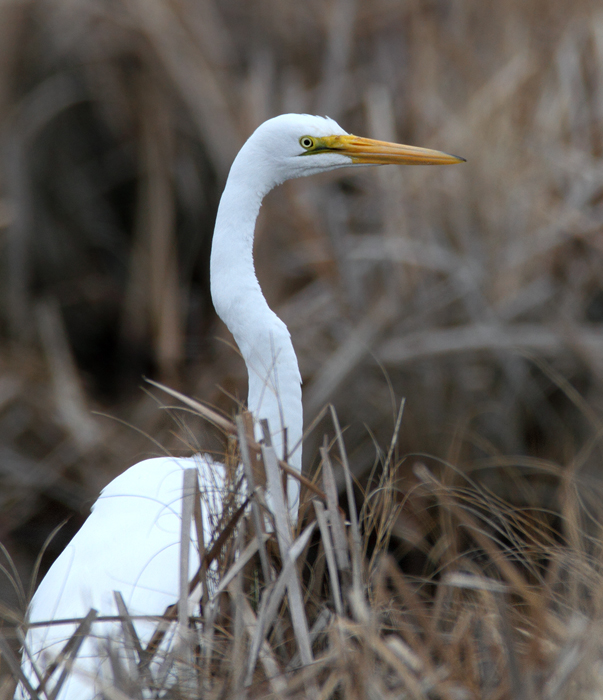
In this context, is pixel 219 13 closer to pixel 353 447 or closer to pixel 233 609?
pixel 353 447

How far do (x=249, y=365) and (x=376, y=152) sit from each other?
370 millimetres

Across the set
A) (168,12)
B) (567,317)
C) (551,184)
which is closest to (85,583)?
(567,317)

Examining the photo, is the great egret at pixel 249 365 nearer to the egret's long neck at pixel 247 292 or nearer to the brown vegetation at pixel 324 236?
the egret's long neck at pixel 247 292

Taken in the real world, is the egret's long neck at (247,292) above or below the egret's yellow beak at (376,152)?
below

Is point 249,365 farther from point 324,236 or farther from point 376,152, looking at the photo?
point 324,236

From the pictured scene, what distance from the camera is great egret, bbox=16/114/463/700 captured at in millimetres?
1002

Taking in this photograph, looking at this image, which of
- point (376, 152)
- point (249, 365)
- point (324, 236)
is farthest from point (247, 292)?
point (324, 236)

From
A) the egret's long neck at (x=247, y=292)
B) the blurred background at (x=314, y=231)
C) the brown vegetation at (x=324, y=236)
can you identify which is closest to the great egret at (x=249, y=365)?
the egret's long neck at (x=247, y=292)

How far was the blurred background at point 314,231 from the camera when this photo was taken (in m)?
2.14

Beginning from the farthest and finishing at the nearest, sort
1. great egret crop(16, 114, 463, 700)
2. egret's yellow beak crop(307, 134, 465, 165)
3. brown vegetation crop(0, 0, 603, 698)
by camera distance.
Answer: brown vegetation crop(0, 0, 603, 698)
egret's yellow beak crop(307, 134, 465, 165)
great egret crop(16, 114, 463, 700)

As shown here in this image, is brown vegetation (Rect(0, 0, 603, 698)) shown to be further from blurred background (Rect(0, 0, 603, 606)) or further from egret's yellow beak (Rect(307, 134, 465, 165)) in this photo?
egret's yellow beak (Rect(307, 134, 465, 165))

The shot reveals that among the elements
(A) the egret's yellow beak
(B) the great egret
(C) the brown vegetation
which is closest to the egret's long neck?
(B) the great egret

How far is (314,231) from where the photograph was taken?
8.03 ft

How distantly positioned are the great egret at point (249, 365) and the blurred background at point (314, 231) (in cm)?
70
